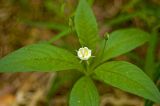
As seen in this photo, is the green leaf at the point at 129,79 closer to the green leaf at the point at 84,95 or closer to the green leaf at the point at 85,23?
the green leaf at the point at 84,95

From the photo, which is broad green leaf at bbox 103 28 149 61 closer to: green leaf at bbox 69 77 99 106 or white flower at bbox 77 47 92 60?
white flower at bbox 77 47 92 60

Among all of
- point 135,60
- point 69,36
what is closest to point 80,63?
point 135,60

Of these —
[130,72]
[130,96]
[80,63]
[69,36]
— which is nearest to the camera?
[130,72]

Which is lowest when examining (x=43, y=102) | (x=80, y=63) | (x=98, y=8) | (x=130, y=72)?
(x=130, y=72)

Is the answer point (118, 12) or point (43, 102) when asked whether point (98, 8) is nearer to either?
point (118, 12)

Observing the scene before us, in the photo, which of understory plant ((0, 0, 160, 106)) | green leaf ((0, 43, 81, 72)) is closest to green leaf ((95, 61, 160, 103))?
understory plant ((0, 0, 160, 106))

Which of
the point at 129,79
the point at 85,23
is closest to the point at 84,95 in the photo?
the point at 129,79

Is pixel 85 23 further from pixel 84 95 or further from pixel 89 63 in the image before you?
pixel 84 95
